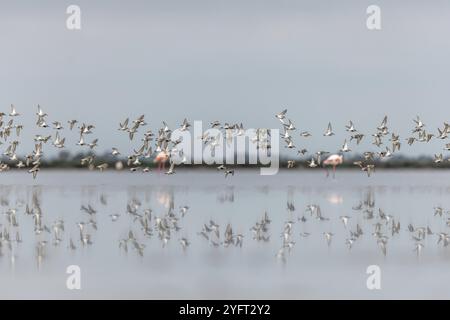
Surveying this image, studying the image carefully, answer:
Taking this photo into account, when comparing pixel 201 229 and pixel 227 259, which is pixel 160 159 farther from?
pixel 227 259

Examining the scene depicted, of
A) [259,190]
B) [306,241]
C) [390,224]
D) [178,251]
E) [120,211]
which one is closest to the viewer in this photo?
[178,251]

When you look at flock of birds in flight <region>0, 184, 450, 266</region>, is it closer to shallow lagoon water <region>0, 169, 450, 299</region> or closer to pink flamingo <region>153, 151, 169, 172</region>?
shallow lagoon water <region>0, 169, 450, 299</region>

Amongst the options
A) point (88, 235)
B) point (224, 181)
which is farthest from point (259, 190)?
point (88, 235)

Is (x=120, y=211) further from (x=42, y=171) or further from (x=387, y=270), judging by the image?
(x=42, y=171)

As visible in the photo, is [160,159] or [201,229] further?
[160,159]

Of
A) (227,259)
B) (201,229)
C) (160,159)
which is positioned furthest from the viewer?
(160,159)

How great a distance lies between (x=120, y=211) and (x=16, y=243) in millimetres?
6318

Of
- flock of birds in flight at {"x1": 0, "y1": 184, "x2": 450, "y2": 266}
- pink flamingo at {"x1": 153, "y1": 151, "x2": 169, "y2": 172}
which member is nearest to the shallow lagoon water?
flock of birds in flight at {"x1": 0, "y1": 184, "x2": 450, "y2": 266}

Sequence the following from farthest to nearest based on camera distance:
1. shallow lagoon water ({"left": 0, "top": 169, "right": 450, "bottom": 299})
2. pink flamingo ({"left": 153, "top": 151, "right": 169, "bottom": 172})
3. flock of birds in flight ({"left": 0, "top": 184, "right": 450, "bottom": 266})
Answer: pink flamingo ({"left": 153, "top": 151, "right": 169, "bottom": 172}), flock of birds in flight ({"left": 0, "top": 184, "right": 450, "bottom": 266}), shallow lagoon water ({"left": 0, "top": 169, "right": 450, "bottom": 299})

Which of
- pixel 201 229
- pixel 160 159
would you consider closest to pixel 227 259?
pixel 201 229

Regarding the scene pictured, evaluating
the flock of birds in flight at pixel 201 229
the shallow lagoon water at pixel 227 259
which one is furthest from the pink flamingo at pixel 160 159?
the flock of birds in flight at pixel 201 229

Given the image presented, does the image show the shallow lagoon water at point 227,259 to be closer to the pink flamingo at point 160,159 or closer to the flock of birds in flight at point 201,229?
the flock of birds in flight at point 201,229

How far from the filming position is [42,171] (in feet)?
192

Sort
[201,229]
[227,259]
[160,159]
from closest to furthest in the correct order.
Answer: [227,259], [201,229], [160,159]
